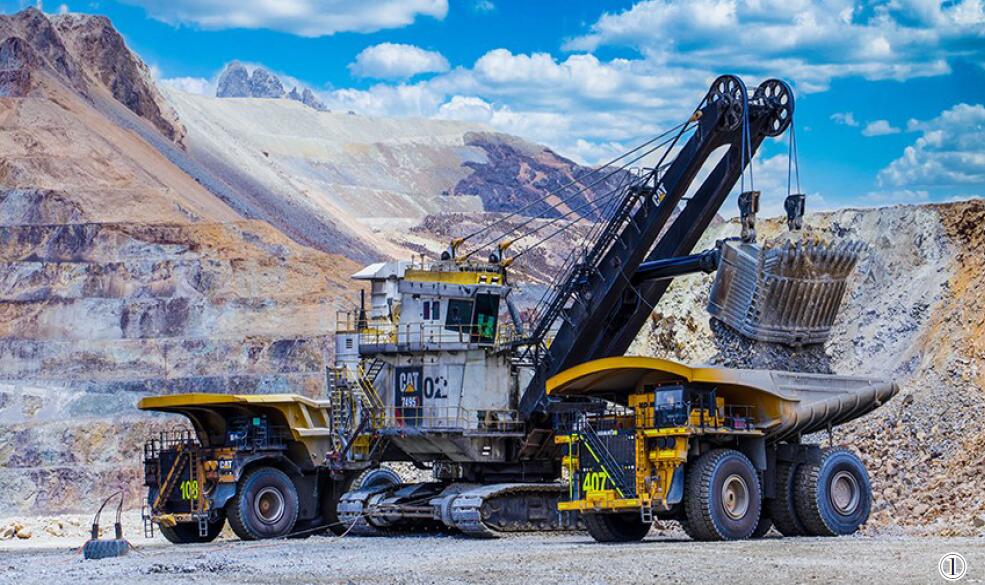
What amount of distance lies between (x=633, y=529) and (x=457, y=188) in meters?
171

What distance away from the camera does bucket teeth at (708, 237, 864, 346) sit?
27.7m

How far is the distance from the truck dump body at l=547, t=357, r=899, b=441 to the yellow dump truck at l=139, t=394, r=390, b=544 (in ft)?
25.9

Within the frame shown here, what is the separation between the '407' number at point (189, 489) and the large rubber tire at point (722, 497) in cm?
1167

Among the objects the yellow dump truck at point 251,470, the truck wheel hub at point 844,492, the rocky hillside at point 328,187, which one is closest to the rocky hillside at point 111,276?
the rocky hillside at point 328,187

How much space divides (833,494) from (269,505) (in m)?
12.2

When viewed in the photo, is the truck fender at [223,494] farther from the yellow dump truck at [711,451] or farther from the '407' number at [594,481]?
the '407' number at [594,481]

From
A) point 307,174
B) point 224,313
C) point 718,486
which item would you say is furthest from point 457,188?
point 718,486

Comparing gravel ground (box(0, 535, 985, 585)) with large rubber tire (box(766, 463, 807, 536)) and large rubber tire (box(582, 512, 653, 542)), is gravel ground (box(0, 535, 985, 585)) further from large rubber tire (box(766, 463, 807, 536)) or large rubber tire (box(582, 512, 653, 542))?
large rubber tire (box(766, 463, 807, 536))

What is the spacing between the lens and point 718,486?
25.1 metres

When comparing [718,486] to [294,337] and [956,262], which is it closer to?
[956,262]

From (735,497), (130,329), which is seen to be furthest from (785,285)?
(130,329)

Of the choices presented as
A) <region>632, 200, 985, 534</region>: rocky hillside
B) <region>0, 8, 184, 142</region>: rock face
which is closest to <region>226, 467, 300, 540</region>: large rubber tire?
<region>632, 200, 985, 534</region>: rocky hillside

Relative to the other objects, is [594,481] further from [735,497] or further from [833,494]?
[833,494]

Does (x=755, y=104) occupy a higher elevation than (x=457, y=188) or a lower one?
lower
